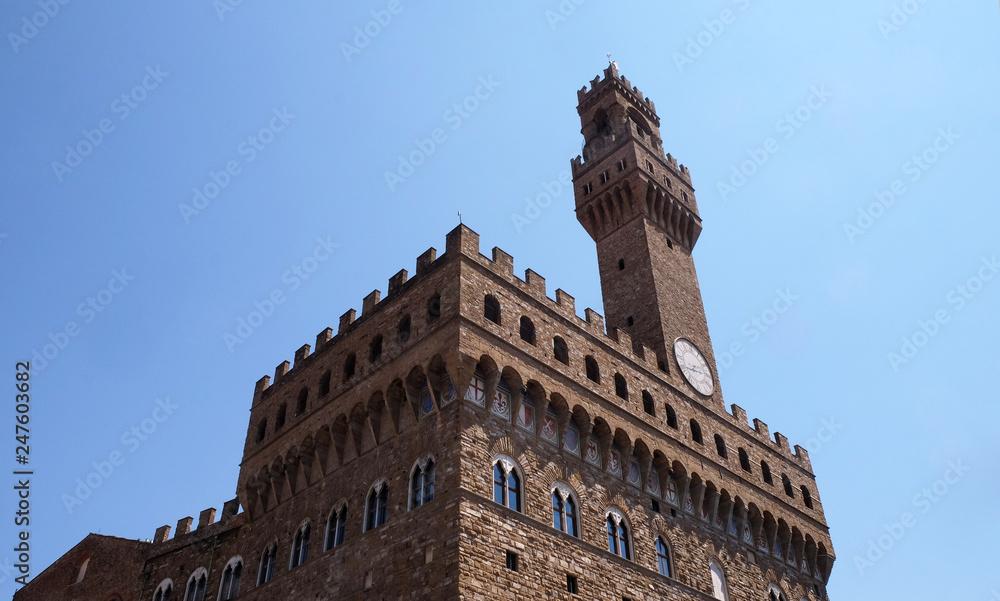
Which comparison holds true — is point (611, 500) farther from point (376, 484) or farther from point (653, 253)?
point (653, 253)

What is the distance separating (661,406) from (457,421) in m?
9.29

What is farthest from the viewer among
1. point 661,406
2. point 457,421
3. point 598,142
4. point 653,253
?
point 598,142

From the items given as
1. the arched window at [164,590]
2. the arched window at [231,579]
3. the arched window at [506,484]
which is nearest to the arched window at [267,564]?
the arched window at [231,579]

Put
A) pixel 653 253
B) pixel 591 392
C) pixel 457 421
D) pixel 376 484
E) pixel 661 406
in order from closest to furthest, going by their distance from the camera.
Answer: pixel 457 421 < pixel 376 484 < pixel 591 392 < pixel 661 406 < pixel 653 253

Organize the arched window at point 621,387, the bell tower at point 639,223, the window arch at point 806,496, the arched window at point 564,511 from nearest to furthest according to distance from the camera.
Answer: the arched window at point 564,511
the arched window at point 621,387
the bell tower at point 639,223
the window arch at point 806,496

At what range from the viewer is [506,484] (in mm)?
20438

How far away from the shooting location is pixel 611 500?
23.1 metres

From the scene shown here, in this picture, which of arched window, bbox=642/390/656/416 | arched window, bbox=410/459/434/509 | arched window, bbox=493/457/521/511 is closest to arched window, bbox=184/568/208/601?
arched window, bbox=410/459/434/509

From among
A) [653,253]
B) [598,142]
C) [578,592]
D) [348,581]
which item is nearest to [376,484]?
[348,581]

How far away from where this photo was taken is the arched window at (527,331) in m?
23.2

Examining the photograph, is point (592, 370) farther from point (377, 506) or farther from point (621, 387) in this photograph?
point (377, 506)

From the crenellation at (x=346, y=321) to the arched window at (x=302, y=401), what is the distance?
92.6 inches

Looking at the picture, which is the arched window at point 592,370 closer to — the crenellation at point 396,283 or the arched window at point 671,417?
the arched window at point 671,417

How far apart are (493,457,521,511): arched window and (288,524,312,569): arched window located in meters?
6.89
